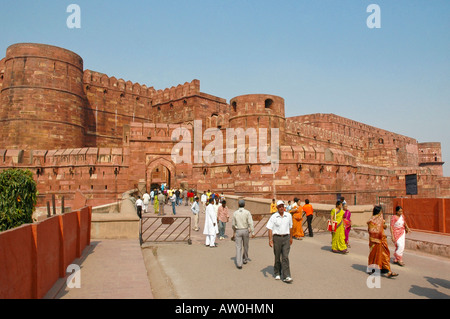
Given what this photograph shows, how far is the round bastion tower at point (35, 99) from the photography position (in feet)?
78.9

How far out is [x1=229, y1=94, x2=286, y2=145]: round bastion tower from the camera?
21625 mm

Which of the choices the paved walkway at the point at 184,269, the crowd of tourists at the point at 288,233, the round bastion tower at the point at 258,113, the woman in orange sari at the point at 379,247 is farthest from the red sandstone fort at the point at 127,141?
the woman in orange sari at the point at 379,247

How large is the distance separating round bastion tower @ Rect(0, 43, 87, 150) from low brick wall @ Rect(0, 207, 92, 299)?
21449 mm

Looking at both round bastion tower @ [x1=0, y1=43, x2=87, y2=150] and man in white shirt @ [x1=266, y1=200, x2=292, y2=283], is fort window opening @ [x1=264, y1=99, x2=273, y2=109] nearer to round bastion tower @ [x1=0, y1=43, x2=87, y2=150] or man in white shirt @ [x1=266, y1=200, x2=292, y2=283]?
round bastion tower @ [x1=0, y1=43, x2=87, y2=150]

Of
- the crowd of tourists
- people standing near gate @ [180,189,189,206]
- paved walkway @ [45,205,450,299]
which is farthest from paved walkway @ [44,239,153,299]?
people standing near gate @ [180,189,189,206]

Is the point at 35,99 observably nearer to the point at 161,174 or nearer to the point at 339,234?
the point at 161,174

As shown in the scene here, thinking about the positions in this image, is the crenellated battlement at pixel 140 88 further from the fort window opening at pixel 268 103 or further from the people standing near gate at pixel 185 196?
the people standing near gate at pixel 185 196

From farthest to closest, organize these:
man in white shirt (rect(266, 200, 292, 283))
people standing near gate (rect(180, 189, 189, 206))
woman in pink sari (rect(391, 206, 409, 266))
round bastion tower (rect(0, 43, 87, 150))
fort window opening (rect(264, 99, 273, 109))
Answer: round bastion tower (rect(0, 43, 87, 150)), fort window opening (rect(264, 99, 273, 109)), people standing near gate (rect(180, 189, 189, 206)), woman in pink sari (rect(391, 206, 409, 266)), man in white shirt (rect(266, 200, 292, 283))

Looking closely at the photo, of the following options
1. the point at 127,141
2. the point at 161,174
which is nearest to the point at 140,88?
the point at 161,174

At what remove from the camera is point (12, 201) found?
7.26 meters

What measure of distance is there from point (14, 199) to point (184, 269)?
4.32 m

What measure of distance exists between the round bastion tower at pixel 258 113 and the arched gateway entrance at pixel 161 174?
5.14 metres
